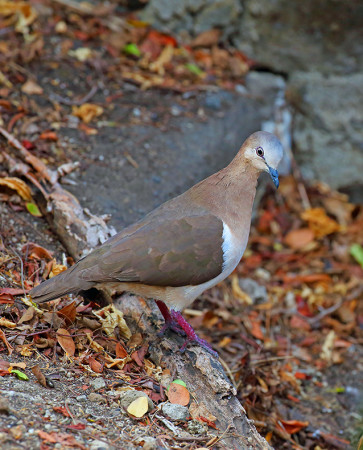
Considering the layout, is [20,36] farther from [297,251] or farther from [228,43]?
[297,251]

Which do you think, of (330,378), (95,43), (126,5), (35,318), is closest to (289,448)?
(330,378)

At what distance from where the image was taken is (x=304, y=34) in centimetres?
667

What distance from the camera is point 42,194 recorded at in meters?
4.57

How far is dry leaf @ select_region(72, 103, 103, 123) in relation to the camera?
558 centimetres

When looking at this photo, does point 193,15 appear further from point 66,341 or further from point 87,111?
point 66,341

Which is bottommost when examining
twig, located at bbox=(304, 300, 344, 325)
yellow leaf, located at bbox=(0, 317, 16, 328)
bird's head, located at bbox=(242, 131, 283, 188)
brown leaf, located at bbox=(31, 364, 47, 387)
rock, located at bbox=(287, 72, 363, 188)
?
twig, located at bbox=(304, 300, 344, 325)

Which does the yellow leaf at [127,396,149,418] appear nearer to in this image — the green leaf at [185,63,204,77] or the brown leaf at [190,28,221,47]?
the green leaf at [185,63,204,77]

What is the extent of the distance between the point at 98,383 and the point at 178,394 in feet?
1.44

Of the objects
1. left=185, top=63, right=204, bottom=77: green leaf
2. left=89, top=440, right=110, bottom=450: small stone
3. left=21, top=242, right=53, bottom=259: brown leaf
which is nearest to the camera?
left=89, top=440, right=110, bottom=450: small stone

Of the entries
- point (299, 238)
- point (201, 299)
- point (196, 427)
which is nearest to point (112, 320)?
point (196, 427)

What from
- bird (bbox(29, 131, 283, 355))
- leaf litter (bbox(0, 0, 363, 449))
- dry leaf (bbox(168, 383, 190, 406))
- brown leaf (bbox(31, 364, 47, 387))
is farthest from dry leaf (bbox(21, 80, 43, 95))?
dry leaf (bbox(168, 383, 190, 406))

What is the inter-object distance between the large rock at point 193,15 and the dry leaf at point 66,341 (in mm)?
4383

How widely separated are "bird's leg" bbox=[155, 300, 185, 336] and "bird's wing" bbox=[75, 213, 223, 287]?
35cm

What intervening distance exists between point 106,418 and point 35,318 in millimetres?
806
